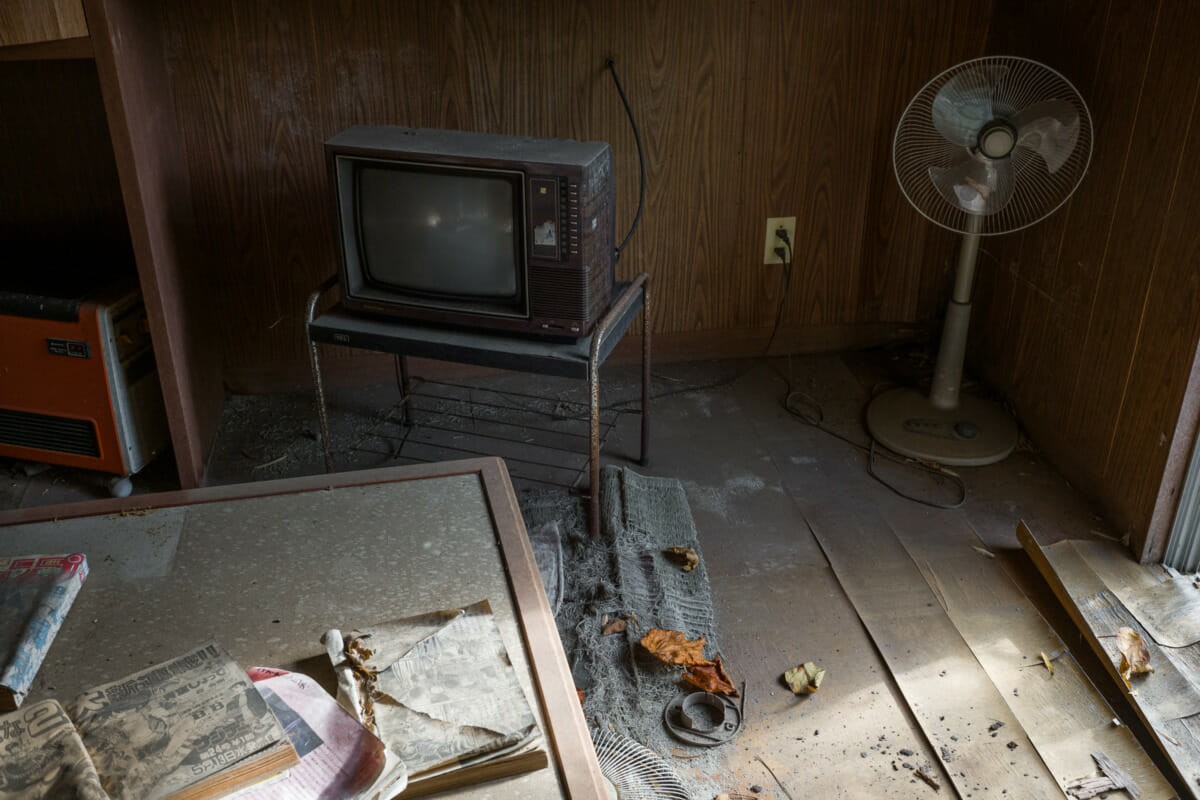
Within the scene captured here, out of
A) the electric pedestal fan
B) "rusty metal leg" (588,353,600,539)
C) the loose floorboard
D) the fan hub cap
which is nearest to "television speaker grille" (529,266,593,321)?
"rusty metal leg" (588,353,600,539)

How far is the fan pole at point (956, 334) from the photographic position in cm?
276

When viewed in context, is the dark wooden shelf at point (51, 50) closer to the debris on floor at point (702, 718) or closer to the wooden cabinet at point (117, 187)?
the wooden cabinet at point (117, 187)

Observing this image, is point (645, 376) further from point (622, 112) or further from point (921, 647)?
point (921, 647)

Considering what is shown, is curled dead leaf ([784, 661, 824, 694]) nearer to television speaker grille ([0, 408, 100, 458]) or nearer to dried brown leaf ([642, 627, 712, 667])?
dried brown leaf ([642, 627, 712, 667])

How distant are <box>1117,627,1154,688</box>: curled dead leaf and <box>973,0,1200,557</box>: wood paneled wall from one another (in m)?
0.29

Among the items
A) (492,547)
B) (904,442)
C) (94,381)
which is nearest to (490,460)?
(492,547)

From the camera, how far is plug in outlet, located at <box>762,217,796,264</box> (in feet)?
10.3

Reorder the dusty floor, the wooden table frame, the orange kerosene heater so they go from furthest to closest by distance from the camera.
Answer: the orange kerosene heater, the dusty floor, the wooden table frame

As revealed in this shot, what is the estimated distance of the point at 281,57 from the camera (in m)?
2.75

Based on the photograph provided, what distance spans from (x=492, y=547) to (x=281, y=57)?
1.75 metres

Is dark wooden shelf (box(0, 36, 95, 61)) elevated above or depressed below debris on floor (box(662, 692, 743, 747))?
above

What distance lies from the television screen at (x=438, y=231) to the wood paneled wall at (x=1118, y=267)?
1.39 meters

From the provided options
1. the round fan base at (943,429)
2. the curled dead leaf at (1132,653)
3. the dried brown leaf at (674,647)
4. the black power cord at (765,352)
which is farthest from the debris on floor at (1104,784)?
the black power cord at (765,352)

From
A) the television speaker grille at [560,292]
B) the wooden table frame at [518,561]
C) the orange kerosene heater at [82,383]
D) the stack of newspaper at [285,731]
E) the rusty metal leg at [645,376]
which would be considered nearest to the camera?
the stack of newspaper at [285,731]
